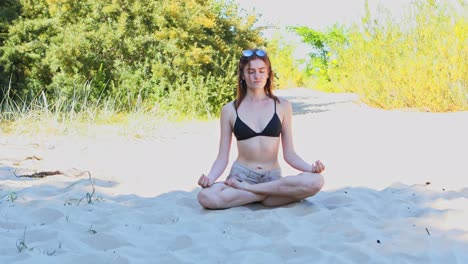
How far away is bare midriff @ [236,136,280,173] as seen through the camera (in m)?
4.10

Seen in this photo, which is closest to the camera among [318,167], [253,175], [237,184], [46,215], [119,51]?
[46,215]

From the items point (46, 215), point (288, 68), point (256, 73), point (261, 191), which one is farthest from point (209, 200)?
point (288, 68)

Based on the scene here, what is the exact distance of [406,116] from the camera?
10.1 m

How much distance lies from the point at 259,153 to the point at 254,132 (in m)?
0.15

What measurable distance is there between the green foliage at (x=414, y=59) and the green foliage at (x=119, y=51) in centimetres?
284

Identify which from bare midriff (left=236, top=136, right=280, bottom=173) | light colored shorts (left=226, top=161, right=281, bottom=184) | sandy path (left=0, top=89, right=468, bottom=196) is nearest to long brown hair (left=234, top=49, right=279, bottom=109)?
bare midriff (left=236, top=136, right=280, bottom=173)

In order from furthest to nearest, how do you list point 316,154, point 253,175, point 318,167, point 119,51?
point 119,51 < point 316,154 < point 253,175 < point 318,167

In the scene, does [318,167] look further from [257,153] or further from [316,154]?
[316,154]

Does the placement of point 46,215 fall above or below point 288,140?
below

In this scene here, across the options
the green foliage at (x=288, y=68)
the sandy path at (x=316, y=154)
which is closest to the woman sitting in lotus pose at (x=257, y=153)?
the sandy path at (x=316, y=154)

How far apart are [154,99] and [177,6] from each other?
6.45ft

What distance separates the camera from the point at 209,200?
3.98 metres

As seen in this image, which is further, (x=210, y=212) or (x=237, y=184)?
(x=237, y=184)

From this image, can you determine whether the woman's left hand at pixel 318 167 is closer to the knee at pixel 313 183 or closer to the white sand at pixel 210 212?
the knee at pixel 313 183
